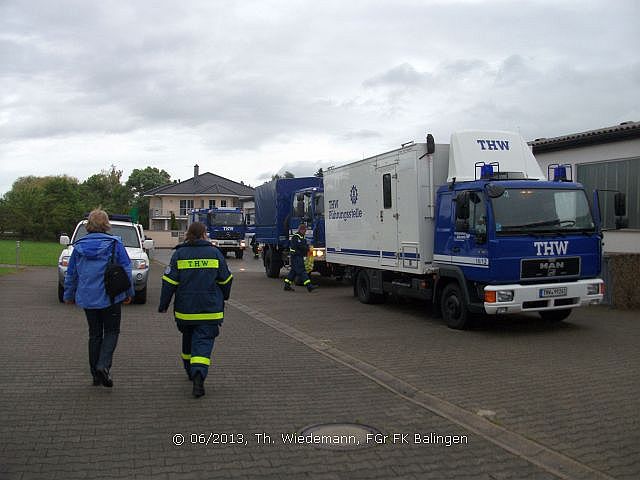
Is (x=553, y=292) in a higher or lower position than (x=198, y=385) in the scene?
higher

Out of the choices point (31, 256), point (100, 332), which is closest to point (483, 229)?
point (100, 332)

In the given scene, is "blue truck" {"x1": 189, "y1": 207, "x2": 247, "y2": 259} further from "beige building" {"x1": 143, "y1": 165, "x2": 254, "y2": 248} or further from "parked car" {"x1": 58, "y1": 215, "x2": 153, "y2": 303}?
"beige building" {"x1": 143, "y1": 165, "x2": 254, "y2": 248}

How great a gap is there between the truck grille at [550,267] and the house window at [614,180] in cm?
620

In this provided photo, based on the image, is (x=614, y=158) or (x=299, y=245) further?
(x=299, y=245)

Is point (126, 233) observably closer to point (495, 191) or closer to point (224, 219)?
point (495, 191)

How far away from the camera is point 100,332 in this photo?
675 cm

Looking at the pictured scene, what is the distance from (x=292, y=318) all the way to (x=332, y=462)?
7.88 m

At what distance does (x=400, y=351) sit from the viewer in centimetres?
902

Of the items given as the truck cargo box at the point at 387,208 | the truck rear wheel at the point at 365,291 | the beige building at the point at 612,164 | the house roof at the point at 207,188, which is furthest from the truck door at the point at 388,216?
the house roof at the point at 207,188

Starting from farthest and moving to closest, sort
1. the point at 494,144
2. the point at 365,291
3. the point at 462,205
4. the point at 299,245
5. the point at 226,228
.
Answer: the point at 226,228
the point at 299,245
the point at 365,291
the point at 494,144
the point at 462,205

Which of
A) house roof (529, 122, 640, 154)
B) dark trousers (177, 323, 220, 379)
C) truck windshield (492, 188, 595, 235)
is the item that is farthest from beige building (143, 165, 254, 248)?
dark trousers (177, 323, 220, 379)

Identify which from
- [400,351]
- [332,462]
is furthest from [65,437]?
[400,351]

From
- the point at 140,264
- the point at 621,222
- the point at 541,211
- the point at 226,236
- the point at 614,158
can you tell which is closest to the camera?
the point at 541,211

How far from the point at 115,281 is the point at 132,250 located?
8559 mm
